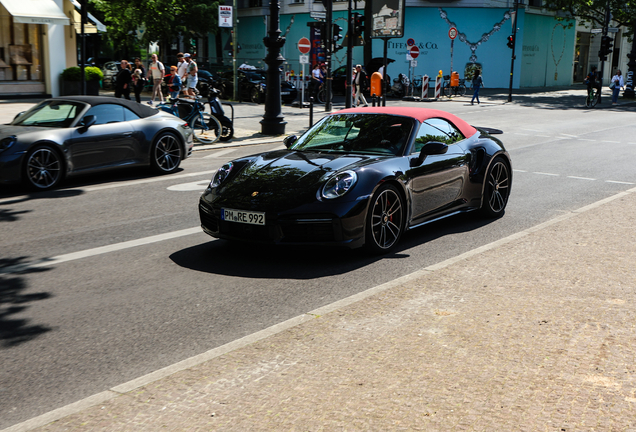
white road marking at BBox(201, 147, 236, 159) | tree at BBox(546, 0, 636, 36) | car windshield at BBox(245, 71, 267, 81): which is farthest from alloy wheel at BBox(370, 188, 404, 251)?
tree at BBox(546, 0, 636, 36)

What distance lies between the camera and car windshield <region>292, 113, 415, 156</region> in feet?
23.1

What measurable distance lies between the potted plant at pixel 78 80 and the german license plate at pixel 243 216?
70.0 ft

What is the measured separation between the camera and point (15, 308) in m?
5.11

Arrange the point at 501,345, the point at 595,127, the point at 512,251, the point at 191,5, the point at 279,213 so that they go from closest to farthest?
1. the point at 501,345
2. the point at 279,213
3. the point at 512,251
4. the point at 595,127
5. the point at 191,5

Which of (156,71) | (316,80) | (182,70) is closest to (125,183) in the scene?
(182,70)

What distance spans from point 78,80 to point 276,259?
22.7m

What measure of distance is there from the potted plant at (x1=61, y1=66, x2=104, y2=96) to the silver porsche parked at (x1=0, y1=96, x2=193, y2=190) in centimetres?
1534

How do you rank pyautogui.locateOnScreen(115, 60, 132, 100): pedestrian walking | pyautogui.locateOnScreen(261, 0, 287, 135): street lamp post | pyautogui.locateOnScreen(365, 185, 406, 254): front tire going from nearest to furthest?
pyautogui.locateOnScreen(365, 185, 406, 254): front tire
pyautogui.locateOnScreen(261, 0, 287, 135): street lamp post
pyautogui.locateOnScreen(115, 60, 132, 100): pedestrian walking

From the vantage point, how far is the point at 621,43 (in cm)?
6288

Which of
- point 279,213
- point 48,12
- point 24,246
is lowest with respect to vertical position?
point 24,246

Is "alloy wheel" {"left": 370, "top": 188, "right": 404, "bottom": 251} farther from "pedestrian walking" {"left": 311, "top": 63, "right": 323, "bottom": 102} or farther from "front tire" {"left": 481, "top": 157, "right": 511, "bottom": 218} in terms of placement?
"pedestrian walking" {"left": 311, "top": 63, "right": 323, "bottom": 102}

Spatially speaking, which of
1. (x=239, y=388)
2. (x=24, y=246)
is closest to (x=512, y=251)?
(x=239, y=388)

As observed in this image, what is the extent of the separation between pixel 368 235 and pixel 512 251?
1.44m

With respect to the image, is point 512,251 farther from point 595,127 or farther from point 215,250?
point 595,127
